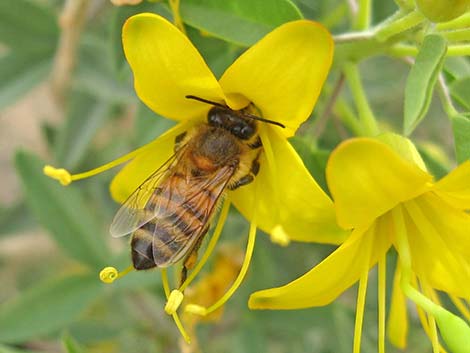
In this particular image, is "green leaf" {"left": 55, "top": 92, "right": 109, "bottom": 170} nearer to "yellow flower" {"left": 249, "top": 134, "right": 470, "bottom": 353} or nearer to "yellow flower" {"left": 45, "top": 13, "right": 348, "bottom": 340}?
"yellow flower" {"left": 45, "top": 13, "right": 348, "bottom": 340}

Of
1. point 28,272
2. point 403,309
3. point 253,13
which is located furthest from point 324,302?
point 28,272

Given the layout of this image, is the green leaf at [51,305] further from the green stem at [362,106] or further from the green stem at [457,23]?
the green stem at [457,23]

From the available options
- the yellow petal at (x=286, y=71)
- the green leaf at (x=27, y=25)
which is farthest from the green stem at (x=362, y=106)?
the green leaf at (x=27, y=25)

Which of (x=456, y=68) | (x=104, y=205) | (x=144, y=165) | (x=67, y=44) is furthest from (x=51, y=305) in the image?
(x=456, y=68)

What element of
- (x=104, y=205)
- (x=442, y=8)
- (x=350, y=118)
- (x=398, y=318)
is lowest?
(x=104, y=205)

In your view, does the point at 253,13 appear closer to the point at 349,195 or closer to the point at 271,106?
the point at 271,106

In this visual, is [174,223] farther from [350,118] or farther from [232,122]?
[350,118]

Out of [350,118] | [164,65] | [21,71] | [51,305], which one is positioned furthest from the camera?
[21,71]
